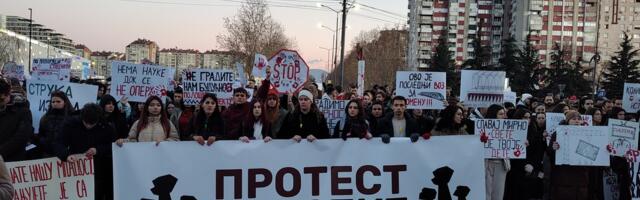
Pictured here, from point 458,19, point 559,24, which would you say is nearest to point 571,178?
point 559,24

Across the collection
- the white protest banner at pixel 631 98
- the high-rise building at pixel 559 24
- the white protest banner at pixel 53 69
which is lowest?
the white protest banner at pixel 631 98

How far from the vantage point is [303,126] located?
656 centimetres

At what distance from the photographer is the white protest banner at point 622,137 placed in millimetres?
7191

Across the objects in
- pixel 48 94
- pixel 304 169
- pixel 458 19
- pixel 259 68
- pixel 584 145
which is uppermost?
pixel 458 19

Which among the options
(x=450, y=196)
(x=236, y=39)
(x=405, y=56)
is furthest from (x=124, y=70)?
(x=405, y=56)

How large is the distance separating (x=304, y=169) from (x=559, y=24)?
12279cm

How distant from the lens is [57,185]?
5.63m

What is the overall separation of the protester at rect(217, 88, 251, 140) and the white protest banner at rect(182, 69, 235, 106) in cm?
265

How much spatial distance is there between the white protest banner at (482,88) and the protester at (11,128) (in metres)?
6.42

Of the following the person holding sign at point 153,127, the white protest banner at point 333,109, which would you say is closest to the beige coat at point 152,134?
the person holding sign at point 153,127

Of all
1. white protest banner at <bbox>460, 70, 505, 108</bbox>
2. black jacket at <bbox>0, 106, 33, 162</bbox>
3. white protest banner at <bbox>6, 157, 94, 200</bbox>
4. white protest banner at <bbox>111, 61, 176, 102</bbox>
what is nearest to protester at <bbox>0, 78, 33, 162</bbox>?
black jacket at <bbox>0, 106, 33, 162</bbox>

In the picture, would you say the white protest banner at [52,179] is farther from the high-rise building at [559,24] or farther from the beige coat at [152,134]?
the high-rise building at [559,24]

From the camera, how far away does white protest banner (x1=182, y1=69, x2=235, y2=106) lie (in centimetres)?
971

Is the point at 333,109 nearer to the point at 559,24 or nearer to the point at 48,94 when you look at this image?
the point at 48,94
